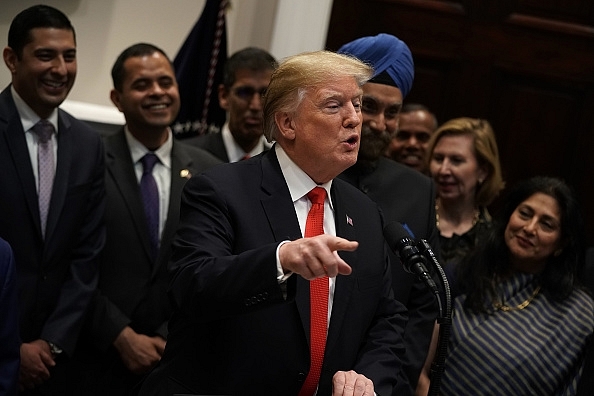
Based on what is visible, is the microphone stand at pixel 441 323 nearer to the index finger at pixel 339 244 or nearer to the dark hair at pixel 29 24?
the index finger at pixel 339 244

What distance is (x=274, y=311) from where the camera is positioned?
2.71 metres

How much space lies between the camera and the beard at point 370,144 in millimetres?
3668

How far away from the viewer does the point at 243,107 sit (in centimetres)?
470

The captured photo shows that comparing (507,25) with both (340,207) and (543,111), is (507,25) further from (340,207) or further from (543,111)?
(340,207)

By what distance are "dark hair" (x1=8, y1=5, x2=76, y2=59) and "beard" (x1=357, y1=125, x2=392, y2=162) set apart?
1297 millimetres

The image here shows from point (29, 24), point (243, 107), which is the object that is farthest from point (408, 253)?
point (243, 107)

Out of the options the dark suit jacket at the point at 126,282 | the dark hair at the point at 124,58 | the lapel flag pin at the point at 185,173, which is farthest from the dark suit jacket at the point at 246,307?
the dark hair at the point at 124,58

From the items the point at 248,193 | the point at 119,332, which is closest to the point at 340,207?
the point at 248,193

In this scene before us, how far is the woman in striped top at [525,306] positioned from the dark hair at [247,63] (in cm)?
131

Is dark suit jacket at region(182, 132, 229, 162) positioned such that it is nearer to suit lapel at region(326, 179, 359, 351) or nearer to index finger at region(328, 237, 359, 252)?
suit lapel at region(326, 179, 359, 351)

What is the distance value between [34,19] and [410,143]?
76.5 inches

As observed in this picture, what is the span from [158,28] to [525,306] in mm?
2566

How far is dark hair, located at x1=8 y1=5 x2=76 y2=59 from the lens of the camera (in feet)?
13.1

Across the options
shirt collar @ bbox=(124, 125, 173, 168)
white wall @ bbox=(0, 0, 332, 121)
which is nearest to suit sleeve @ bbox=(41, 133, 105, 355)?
shirt collar @ bbox=(124, 125, 173, 168)
